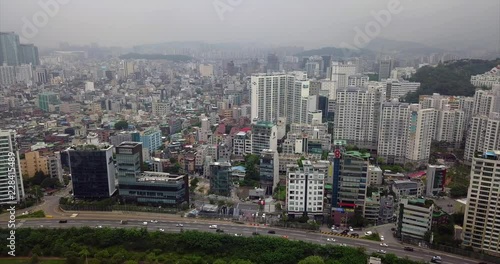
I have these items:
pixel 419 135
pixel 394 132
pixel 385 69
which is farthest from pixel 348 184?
pixel 385 69

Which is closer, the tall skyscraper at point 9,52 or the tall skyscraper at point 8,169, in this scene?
the tall skyscraper at point 8,169

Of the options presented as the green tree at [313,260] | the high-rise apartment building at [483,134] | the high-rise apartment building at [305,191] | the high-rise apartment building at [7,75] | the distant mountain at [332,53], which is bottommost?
the green tree at [313,260]

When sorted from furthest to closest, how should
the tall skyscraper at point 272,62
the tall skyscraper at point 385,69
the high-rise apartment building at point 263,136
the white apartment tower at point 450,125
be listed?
the tall skyscraper at point 272,62, the tall skyscraper at point 385,69, the white apartment tower at point 450,125, the high-rise apartment building at point 263,136

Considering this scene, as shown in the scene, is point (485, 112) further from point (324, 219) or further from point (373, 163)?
point (324, 219)

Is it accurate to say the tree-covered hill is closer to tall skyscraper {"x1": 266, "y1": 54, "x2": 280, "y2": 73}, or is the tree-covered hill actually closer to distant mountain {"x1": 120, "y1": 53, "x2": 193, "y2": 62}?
tall skyscraper {"x1": 266, "y1": 54, "x2": 280, "y2": 73}

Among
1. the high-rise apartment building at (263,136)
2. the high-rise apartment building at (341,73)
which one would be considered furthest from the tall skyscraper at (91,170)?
the high-rise apartment building at (341,73)

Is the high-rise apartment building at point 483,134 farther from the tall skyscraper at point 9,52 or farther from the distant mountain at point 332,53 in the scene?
the tall skyscraper at point 9,52

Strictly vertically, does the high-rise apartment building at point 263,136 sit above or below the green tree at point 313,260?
above

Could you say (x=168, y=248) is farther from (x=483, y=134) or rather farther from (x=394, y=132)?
(x=483, y=134)
